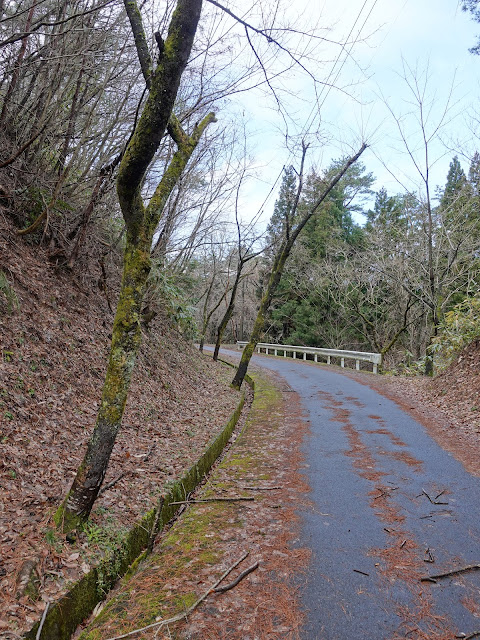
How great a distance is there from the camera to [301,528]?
4215 millimetres

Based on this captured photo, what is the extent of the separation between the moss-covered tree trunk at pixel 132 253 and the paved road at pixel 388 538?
1995 millimetres

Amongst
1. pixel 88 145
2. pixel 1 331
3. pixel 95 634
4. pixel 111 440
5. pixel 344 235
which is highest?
pixel 344 235

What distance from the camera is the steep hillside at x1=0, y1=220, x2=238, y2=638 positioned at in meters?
3.42

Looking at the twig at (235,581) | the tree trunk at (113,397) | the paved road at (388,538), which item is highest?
the tree trunk at (113,397)

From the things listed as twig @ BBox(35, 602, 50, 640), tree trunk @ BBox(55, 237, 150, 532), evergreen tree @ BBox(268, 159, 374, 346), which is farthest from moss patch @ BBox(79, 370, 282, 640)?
evergreen tree @ BBox(268, 159, 374, 346)

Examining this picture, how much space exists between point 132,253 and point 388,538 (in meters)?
3.51

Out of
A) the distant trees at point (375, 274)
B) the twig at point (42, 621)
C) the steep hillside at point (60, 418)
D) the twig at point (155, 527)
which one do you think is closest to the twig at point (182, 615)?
the twig at point (42, 621)

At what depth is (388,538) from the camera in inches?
156

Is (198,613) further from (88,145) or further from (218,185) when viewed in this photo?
(218,185)

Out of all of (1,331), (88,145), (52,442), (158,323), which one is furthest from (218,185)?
(52,442)

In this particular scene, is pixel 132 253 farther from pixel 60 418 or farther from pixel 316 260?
pixel 316 260

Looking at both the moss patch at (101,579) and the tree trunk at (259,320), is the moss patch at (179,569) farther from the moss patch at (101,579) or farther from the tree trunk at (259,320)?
the tree trunk at (259,320)

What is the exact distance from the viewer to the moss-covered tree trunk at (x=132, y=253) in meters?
3.74

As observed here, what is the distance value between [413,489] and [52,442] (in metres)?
4.28
